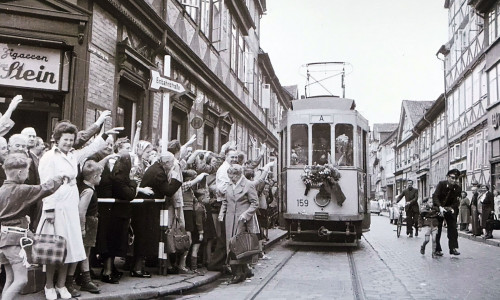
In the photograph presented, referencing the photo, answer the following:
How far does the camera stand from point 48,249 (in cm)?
523

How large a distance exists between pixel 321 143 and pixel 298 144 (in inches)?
22.0

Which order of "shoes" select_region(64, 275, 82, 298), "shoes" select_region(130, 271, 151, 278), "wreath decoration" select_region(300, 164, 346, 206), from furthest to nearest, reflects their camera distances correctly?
"wreath decoration" select_region(300, 164, 346, 206), "shoes" select_region(130, 271, 151, 278), "shoes" select_region(64, 275, 82, 298)

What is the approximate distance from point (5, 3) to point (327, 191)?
7503 millimetres

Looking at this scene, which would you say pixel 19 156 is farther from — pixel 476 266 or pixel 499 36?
pixel 499 36

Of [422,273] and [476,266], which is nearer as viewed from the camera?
[422,273]

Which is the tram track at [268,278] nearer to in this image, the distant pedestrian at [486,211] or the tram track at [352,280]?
the tram track at [352,280]

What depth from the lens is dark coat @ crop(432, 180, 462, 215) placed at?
1136 centimetres

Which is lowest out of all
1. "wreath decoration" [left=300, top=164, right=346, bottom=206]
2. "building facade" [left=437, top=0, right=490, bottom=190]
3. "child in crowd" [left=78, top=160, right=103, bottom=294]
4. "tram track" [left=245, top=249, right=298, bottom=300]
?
"tram track" [left=245, top=249, right=298, bottom=300]

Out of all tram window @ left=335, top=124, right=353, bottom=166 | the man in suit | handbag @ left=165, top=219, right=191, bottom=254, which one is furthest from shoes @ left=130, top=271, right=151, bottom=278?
the man in suit

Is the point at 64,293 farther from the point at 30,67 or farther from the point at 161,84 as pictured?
the point at 30,67

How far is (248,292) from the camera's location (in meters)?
6.79

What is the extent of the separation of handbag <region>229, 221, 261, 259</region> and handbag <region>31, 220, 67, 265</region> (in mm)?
2841

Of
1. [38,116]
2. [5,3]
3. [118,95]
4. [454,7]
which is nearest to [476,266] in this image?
[118,95]

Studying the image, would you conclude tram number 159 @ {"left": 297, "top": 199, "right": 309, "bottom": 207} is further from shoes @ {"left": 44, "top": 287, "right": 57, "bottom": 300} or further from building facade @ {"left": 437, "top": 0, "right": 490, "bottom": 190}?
building facade @ {"left": 437, "top": 0, "right": 490, "bottom": 190}
